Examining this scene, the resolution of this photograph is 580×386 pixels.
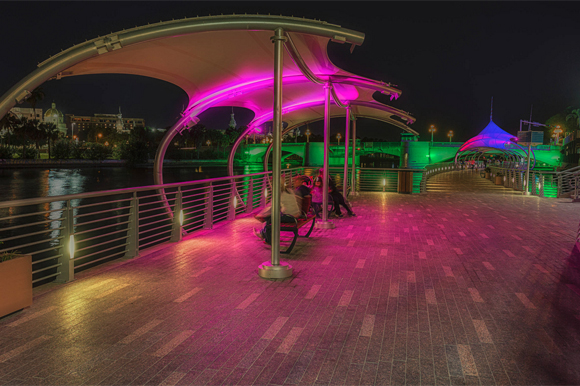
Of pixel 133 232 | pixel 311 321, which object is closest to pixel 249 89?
pixel 133 232

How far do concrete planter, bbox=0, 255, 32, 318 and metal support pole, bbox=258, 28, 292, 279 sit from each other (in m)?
2.54

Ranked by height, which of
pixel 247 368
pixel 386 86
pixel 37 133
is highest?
pixel 37 133

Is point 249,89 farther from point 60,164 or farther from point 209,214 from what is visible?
point 60,164

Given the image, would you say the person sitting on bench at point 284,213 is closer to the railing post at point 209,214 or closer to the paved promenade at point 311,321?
the paved promenade at point 311,321

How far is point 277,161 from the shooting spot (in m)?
5.15

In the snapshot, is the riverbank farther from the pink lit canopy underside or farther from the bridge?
the pink lit canopy underside

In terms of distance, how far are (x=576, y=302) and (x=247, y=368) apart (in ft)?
12.2

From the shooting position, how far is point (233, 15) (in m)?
4.95

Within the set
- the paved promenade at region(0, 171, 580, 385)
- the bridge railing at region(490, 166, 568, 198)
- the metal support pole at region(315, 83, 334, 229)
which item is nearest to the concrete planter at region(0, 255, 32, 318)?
the paved promenade at region(0, 171, 580, 385)

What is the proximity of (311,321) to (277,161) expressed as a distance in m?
2.06

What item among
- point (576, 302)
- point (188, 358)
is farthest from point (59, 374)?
point (576, 302)

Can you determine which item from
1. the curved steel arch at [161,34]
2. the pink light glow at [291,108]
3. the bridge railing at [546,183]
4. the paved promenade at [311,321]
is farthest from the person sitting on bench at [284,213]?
the bridge railing at [546,183]

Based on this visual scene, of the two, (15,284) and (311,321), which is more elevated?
(15,284)

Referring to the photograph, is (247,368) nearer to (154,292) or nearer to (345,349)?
(345,349)
